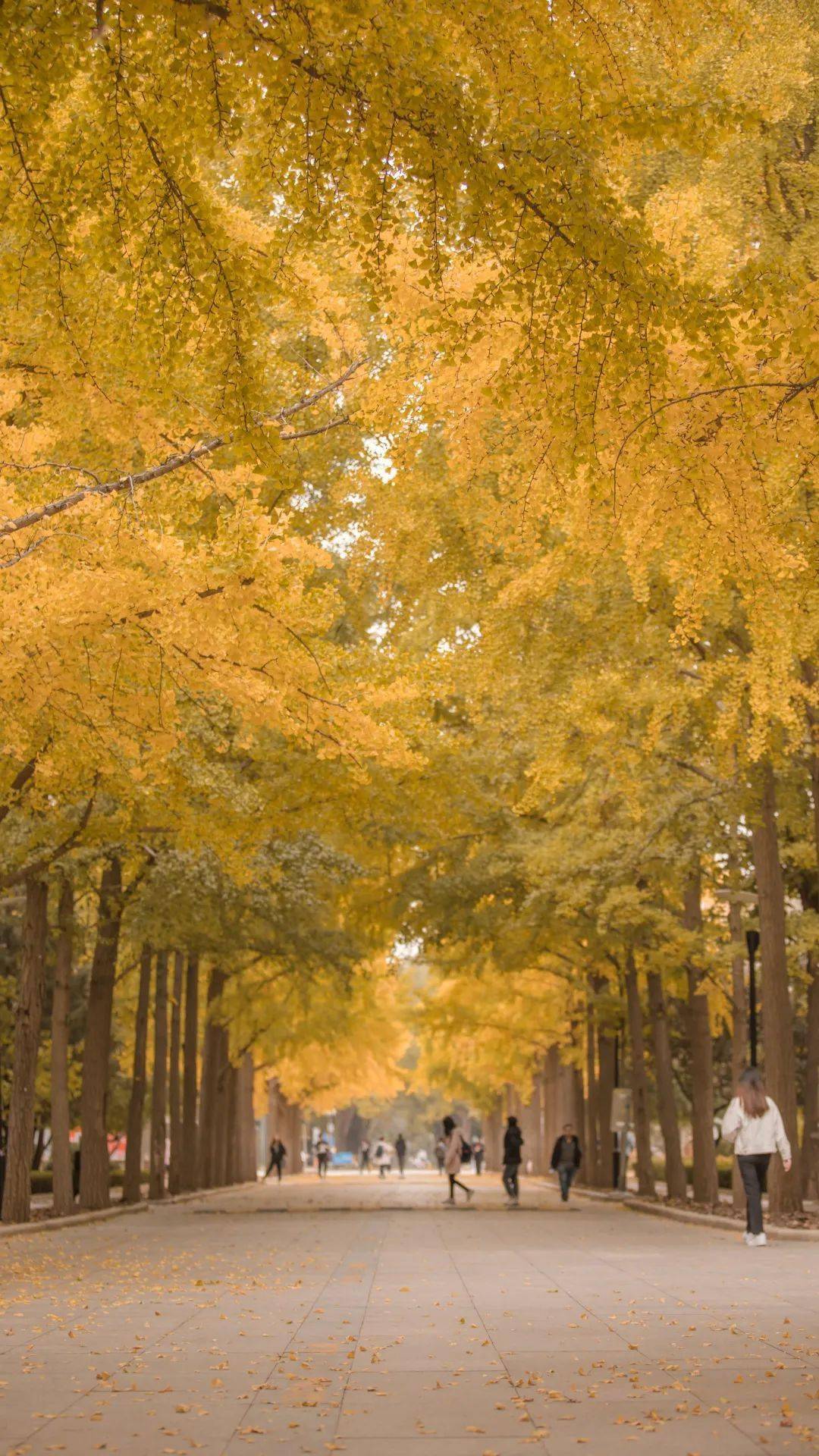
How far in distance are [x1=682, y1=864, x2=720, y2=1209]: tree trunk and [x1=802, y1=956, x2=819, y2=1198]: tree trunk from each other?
1.66 meters

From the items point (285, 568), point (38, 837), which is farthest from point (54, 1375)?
point (38, 837)

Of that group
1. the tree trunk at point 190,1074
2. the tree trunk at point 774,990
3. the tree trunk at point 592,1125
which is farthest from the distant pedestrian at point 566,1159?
the tree trunk at point 774,990

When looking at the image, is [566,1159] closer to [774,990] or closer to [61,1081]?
[61,1081]

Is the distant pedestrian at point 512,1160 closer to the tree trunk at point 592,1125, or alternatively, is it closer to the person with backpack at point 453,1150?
the person with backpack at point 453,1150

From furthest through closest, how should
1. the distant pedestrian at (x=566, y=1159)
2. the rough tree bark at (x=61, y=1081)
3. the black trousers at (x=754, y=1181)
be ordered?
the distant pedestrian at (x=566, y=1159) < the rough tree bark at (x=61, y=1081) < the black trousers at (x=754, y=1181)

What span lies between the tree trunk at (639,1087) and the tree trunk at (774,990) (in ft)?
26.9

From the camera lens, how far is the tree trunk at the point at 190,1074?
31312 millimetres

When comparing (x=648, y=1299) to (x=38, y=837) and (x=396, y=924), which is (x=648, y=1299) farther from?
(x=396, y=924)

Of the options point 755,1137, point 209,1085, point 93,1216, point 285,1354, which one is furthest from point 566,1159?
point 285,1354

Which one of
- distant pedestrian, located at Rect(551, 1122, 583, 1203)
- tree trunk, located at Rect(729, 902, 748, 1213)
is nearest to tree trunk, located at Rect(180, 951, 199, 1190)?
distant pedestrian, located at Rect(551, 1122, 583, 1203)

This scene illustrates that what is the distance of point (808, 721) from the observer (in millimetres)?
18062

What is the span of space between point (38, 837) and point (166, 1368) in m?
10.7

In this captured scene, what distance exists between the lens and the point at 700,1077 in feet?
84.1

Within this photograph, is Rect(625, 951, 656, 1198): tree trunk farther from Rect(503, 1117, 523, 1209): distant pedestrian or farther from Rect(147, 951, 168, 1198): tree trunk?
Rect(147, 951, 168, 1198): tree trunk
